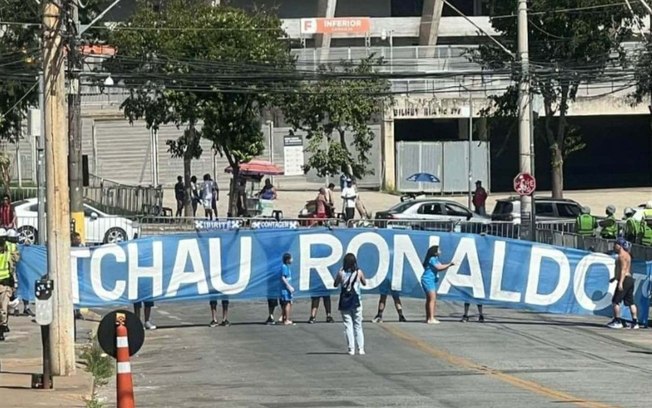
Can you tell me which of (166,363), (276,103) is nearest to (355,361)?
Result: (166,363)

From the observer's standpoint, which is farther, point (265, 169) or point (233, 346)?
point (265, 169)

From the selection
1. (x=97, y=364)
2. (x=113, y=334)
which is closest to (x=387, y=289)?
(x=97, y=364)

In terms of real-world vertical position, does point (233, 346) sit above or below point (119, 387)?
below

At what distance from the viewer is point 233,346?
20641 millimetres

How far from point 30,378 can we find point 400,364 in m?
5.25

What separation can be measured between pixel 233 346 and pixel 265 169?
103 feet

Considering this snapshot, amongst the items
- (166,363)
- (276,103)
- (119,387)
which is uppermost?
(276,103)

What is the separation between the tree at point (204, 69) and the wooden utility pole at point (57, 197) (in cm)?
2711

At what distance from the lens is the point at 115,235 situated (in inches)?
1393

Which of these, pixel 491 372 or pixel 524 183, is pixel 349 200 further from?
pixel 491 372

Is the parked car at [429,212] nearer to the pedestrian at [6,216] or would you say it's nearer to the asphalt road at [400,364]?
the pedestrian at [6,216]

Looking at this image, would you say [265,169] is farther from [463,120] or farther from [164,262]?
[164,262]

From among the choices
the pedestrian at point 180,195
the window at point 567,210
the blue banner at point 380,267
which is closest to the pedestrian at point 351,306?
the blue banner at point 380,267

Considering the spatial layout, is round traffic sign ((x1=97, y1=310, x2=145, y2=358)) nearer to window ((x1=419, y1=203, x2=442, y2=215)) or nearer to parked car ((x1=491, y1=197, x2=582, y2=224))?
parked car ((x1=491, y1=197, x2=582, y2=224))
